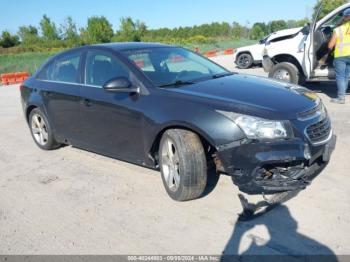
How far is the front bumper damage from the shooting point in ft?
11.7

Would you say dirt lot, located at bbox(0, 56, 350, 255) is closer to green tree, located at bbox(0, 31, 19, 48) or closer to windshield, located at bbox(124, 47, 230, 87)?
windshield, located at bbox(124, 47, 230, 87)

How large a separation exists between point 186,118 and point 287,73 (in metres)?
6.32

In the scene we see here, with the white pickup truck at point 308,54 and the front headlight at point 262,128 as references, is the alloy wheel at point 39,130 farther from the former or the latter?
the white pickup truck at point 308,54

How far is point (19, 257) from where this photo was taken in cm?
334

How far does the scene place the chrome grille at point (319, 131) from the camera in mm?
3787

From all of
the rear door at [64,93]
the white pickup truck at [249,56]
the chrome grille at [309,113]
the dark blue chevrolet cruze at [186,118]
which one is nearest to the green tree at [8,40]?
the white pickup truck at [249,56]

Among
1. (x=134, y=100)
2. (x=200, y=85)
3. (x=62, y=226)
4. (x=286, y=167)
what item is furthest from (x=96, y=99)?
(x=286, y=167)

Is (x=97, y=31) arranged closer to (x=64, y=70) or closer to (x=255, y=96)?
(x=64, y=70)

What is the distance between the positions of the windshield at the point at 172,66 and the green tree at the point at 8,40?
186ft

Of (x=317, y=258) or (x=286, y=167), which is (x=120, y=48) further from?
(x=317, y=258)

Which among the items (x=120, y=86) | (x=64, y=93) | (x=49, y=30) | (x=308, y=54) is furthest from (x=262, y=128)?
(x=49, y=30)

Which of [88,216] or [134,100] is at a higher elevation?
[134,100]

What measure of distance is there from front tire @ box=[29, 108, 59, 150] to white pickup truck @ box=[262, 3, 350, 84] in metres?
5.74

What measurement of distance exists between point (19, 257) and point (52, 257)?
30 centimetres
